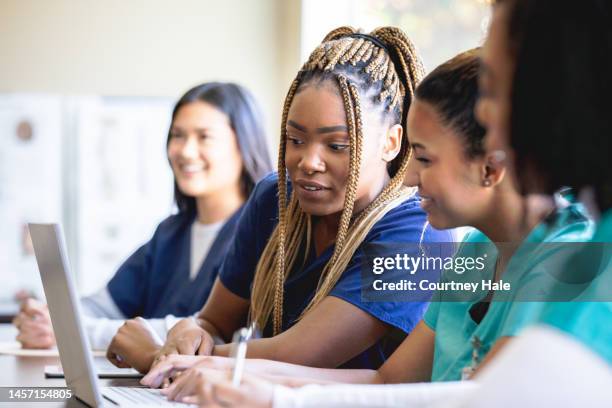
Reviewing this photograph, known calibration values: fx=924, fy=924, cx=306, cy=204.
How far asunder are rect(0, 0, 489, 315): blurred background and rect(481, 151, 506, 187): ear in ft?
7.93

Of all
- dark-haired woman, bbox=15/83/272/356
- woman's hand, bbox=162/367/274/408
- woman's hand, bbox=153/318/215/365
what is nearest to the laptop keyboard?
woman's hand, bbox=153/318/215/365

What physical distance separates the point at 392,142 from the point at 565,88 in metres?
0.85

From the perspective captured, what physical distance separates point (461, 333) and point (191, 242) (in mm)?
1263

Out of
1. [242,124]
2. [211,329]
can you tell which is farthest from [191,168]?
[211,329]

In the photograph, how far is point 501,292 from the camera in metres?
1.14

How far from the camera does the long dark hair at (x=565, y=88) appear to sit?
75cm

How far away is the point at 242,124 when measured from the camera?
250cm

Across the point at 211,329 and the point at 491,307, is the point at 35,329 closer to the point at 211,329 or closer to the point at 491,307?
the point at 211,329

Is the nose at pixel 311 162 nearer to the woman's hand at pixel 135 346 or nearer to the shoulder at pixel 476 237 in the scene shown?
the shoulder at pixel 476 237

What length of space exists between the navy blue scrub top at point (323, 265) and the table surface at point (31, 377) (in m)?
0.32

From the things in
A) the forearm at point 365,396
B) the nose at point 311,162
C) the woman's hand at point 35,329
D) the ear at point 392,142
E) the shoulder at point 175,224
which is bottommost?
the woman's hand at point 35,329

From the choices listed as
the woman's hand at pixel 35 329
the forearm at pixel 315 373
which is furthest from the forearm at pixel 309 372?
the woman's hand at pixel 35 329

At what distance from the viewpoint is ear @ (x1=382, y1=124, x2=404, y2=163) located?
1.58m

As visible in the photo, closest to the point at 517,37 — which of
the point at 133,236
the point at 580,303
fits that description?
the point at 580,303
